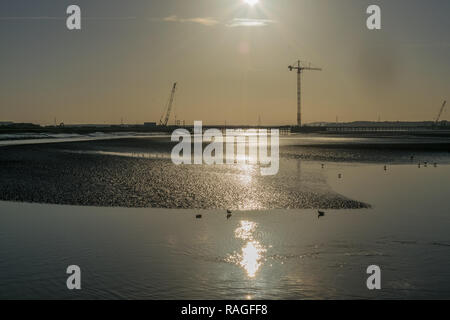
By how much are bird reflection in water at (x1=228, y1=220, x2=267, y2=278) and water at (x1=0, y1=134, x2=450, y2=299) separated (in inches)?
1.3

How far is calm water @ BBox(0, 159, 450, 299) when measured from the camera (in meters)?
11.3

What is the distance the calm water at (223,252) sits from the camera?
11344 mm

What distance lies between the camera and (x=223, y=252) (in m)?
14.5

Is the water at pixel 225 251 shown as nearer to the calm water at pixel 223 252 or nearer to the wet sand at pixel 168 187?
the calm water at pixel 223 252

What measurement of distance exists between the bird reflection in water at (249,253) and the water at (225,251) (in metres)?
→ 0.03

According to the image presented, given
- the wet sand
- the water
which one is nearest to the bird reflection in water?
the water

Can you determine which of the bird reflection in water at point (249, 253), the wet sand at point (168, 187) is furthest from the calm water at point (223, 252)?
the wet sand at point (168, 187)

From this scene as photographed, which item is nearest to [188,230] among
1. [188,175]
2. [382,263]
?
[382,263]

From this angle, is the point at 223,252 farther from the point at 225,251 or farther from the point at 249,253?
the point at 249,253

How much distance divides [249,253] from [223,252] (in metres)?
0.85

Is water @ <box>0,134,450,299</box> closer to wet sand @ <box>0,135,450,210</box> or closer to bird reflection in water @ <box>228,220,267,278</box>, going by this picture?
bird reflection in water @ <box>228,220,267,278</box>

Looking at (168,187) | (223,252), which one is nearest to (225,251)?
(223,252)
